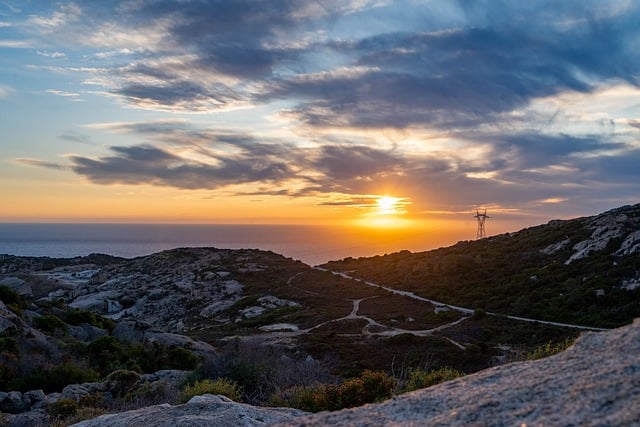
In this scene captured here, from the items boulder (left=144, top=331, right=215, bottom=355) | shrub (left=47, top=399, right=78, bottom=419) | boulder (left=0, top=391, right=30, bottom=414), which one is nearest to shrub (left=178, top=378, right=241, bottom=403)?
shrub (left=47, top=399, right=78, bottom=419)

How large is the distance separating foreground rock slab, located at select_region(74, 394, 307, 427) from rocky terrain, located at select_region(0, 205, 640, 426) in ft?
0.18

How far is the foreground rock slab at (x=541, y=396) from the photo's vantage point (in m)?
3.86

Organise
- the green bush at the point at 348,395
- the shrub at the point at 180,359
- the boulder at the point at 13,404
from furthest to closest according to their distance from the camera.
Result: the shrub at the point at 180,359, the boulder at the point at 13,404, the green bush at the point at 348,395

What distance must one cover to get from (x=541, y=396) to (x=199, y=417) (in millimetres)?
5210

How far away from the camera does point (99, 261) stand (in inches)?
4181

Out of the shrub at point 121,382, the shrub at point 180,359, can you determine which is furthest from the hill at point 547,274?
the shrub at point 121,382

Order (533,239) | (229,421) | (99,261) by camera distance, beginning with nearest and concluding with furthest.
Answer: (229,421), (533,239), (99,261)

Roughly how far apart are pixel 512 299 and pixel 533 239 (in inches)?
985

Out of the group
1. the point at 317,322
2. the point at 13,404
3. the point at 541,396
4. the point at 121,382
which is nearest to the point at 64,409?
the point at 13,404

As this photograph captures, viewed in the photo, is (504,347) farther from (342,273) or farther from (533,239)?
(342,273)

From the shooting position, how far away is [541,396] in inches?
173

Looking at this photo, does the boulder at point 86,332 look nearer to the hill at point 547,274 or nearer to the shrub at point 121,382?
the shrub at point 121,382

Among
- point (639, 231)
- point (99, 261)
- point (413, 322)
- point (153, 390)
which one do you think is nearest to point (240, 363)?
point (153, 390)

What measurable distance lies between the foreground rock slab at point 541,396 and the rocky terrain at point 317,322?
3 cm
